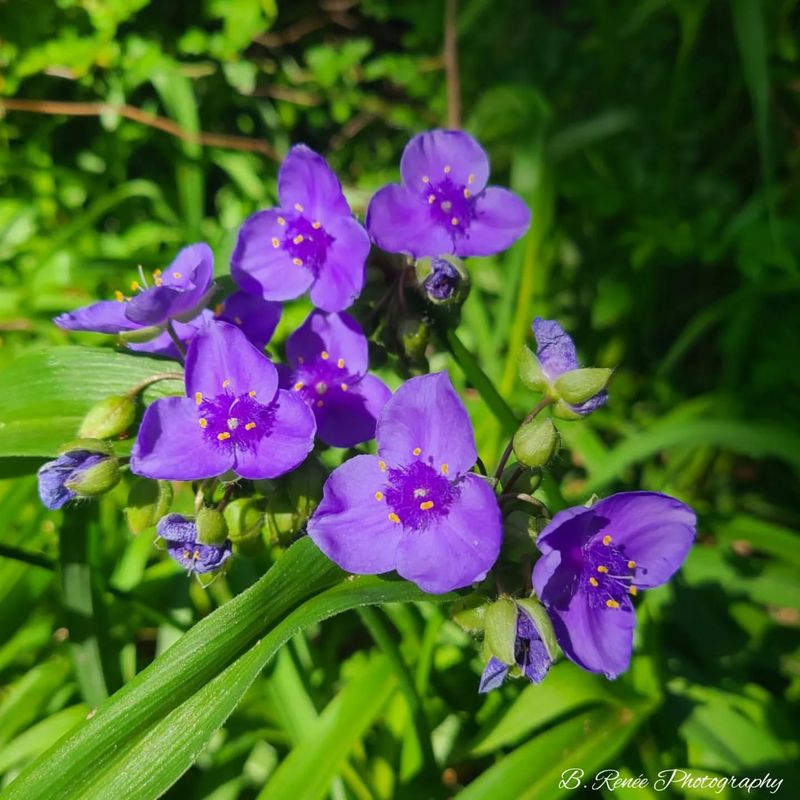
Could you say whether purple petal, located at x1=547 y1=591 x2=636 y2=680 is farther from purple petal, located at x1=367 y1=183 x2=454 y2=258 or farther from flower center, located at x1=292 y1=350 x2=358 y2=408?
purple petal, located at x1=367 y1=183 x2=454 y2=258

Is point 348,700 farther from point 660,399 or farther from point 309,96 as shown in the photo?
point 309,96

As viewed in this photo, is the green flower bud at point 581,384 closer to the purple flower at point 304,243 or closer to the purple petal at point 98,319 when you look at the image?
the purple flower at point 304,243

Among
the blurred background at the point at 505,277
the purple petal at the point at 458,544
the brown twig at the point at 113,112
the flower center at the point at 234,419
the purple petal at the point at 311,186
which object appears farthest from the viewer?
the brown twig at the point at 113,112

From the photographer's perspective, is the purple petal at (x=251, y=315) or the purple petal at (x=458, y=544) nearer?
the purple petal at (x=458, y=544)

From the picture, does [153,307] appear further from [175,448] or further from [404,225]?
[404,225]

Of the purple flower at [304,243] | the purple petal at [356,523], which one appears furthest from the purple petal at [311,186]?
the purple petal at [356,523]

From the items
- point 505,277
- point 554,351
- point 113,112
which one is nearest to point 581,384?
point 554,351

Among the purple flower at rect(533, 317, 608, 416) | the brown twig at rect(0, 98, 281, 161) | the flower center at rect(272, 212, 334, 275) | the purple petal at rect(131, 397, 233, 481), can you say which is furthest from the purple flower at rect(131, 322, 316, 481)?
the brown twig at rect(0, 98, 281, 161)
